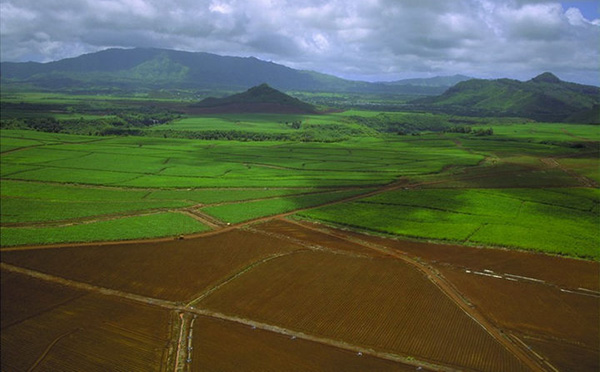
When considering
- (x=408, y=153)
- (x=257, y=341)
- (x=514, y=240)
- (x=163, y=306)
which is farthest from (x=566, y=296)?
(x=408, y=153)

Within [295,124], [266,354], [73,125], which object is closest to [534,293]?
[266,354]

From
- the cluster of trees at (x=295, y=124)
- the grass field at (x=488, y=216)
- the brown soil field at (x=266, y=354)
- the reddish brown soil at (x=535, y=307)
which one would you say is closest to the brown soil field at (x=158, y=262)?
the brown soil field at (x=266, y=354)

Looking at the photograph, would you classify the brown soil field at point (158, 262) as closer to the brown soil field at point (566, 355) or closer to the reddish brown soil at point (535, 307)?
the reddish brown soil at point (535, 307)

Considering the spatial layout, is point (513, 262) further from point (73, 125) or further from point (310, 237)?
point (73, 125)

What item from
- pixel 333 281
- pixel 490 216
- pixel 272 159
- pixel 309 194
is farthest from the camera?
pixel 272 159

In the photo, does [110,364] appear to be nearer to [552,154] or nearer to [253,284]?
[253,284]

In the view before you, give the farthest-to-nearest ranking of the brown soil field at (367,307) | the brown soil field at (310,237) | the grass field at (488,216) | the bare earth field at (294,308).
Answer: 1. the grass field at (488,216)
2. the brown soil field at (310,237)
3. the brown soil field at (367,307)
4. the bare earth field at (294,308)
